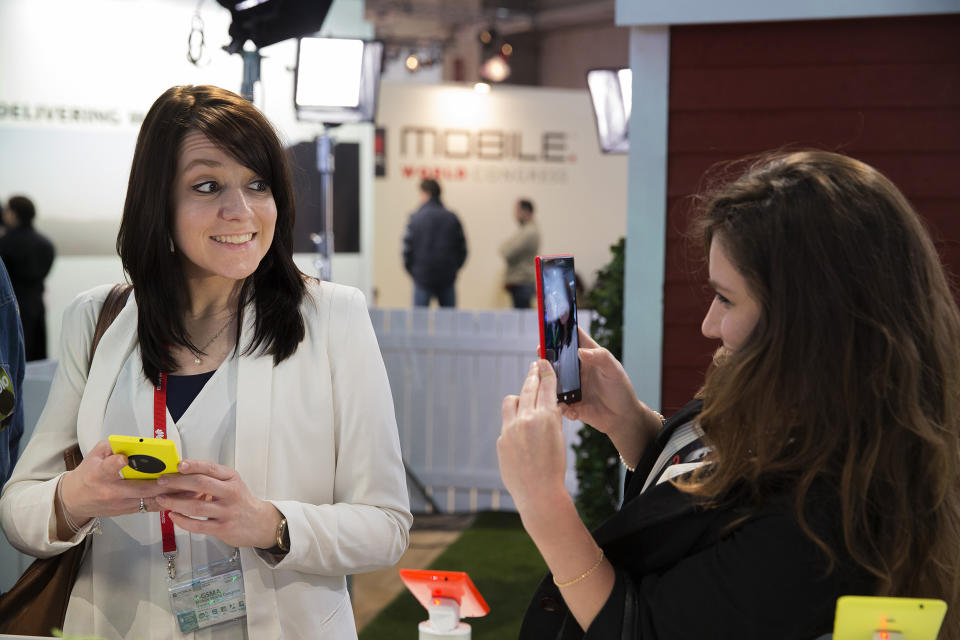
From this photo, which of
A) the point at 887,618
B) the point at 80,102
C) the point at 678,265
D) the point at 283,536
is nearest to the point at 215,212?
the point at 283,536

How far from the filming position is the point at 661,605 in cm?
118

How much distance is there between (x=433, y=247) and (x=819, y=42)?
6.57 metres

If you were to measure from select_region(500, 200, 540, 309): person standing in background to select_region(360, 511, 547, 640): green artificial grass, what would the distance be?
202 inches

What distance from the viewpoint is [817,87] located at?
10.5 feet

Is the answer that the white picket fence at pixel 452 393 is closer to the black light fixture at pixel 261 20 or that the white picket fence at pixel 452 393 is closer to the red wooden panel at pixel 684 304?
the black light fixture at pixel 261 20

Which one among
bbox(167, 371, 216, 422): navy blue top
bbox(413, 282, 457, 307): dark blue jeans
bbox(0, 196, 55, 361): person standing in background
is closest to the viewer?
bbox(167, 371, 216, 422): navy blue top

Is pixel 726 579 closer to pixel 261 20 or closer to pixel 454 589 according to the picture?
pixel 454 589

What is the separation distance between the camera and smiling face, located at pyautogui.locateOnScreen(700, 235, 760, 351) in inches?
47.8

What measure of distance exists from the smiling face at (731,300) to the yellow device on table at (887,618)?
343mm

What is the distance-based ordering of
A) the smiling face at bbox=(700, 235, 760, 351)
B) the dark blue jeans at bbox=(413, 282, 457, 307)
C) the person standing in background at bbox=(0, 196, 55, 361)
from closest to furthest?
the smiling face at bbox=(700, 235, 760, 351)
the person standing in background at bbox=(0, 196, 55, 361)
the dark blue jeans at bbox=(413, 282, 457, 307)

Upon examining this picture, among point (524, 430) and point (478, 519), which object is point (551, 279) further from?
point (478, 519)

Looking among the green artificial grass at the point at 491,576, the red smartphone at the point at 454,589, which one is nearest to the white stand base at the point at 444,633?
the red smartphone at the point at 454,589

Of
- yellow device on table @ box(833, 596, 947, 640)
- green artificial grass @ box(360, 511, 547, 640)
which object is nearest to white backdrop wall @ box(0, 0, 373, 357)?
green artificial grass @ box(360, 511, 547, 640)

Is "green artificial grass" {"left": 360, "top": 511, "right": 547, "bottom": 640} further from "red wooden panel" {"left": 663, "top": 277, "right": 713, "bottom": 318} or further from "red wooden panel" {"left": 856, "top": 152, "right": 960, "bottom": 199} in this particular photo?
"red wooden panel" {"left": 856, "top": 152, "right": 960, "bottom": 199}
